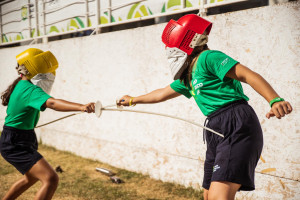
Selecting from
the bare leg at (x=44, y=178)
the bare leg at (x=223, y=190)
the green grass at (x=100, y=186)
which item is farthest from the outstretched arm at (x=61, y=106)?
the green grass at (x=100, y=186)

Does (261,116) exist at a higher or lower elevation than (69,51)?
lower

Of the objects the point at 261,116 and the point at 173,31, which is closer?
the point at 173,31

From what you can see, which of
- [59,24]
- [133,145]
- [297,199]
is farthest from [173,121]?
[59,24]

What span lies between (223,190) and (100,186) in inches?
107

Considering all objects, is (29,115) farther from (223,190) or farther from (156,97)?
(223,190)

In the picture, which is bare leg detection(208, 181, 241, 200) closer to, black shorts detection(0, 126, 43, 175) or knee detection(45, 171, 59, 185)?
knee detection(45, 171, 59, 185)

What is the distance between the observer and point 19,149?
303 cm

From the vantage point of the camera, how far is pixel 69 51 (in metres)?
6.25

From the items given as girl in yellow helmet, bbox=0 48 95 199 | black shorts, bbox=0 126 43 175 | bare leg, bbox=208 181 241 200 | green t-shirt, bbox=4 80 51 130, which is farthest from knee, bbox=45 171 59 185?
bare leg, bbox=208 181 241 200

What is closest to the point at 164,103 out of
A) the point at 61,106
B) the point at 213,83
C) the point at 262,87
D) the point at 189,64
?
the point at 61,106

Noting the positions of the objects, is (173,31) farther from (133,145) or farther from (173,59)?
(133,145)

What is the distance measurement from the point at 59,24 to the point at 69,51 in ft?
4.75

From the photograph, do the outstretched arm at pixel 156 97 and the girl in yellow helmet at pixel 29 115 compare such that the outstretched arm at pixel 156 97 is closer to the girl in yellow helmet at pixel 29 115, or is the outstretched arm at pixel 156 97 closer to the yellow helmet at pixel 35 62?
the girl in yellow helmet at pixel 29 115

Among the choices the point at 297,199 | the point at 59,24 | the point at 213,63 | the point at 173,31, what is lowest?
the point at 297,199
